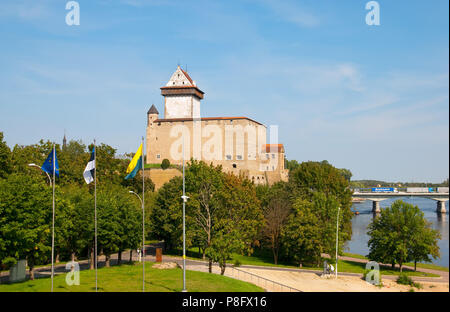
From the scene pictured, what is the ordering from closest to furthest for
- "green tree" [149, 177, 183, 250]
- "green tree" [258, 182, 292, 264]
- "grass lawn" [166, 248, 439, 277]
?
"grass lawn" [166, 248, 439, 277] < "green tree" [149, 177, 183, 250] < "green tree" [258, 182, 292, 264]

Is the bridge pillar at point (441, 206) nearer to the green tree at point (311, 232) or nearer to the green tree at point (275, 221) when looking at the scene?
the green tree at point (275, 221)

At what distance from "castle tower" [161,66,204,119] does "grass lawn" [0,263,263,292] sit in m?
88.5

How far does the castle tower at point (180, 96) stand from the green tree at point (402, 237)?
78151 mm

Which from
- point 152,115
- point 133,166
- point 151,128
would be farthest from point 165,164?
point 133,166

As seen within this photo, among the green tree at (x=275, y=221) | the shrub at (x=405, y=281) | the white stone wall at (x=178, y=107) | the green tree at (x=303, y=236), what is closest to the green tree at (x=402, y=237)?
the green tree at (x=303, y=236)

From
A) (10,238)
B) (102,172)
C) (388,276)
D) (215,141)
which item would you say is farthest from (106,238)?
(215,141)

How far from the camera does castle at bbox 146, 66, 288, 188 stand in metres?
113

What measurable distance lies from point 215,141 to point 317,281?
7537 centimetres

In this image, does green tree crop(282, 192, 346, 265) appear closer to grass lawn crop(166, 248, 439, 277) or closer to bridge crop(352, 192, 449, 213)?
grass lawn crop(166, 248, 439, 277)

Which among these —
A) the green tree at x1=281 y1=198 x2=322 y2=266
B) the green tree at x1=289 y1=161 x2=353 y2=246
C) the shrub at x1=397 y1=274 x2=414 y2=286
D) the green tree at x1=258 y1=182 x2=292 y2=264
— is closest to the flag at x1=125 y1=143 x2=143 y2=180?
the shrub at x1=397 y1=274 x2=414 y2=286

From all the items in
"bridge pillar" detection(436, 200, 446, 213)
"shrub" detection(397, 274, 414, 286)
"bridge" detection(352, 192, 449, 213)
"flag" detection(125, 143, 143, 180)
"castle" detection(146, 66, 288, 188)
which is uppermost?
"castle" detection(146, 66, 288, 188)

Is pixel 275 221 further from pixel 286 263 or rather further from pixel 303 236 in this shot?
pixel 303 236

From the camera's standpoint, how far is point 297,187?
70.9 meters
